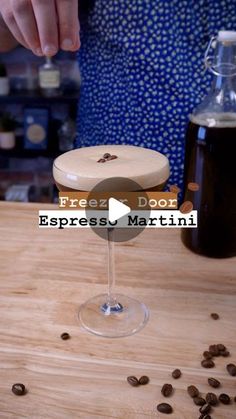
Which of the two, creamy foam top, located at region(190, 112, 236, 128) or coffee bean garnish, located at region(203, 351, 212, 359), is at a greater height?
creamy foam top, located at region(190, 112, 236, 128)

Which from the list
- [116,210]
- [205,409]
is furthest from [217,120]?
[205,409]

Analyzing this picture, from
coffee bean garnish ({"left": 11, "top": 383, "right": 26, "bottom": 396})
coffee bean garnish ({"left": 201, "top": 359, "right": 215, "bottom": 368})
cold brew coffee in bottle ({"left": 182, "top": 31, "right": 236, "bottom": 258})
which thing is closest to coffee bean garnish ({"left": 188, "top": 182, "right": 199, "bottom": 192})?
cold brew coffee in bottle ({"left": 182, "top": 31, "right": 236, "bottom": 258})

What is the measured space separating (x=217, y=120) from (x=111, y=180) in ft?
0.94

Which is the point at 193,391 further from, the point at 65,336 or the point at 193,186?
the point at 193,186

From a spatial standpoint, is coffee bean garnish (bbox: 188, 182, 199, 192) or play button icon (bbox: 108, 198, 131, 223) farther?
coffee bean garnish (bbox: 188, 182, 199, 192)

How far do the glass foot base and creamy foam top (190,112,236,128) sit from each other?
343mm

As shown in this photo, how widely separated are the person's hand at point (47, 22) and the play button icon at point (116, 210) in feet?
0.89

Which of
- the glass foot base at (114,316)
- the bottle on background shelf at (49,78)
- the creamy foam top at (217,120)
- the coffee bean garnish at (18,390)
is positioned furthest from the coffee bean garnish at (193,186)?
the bottle on background shelf at (49,78)

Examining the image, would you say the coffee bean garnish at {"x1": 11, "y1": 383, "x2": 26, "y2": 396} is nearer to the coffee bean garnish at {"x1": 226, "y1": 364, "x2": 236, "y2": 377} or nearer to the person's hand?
the coffee bean garnish at {"x1": 226, "y1": 364, "x2": 236, "y2": 377}

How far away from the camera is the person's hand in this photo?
741 millimetres

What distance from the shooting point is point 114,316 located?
0.75 meters

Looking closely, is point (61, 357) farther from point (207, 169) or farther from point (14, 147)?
point (14, 147)

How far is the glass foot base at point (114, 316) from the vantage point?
2.29 feet

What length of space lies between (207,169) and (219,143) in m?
0.05
